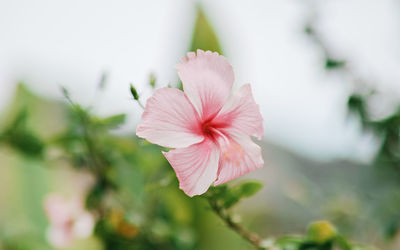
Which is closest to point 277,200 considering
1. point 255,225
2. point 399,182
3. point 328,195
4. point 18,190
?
point 255,225

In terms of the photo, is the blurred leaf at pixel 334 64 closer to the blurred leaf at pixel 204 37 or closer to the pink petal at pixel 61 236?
the blurred leaf at pixel 204 37

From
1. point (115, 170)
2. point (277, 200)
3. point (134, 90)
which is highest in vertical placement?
point (134, 90)

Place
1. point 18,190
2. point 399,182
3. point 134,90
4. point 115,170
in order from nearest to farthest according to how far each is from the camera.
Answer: point 134,90 → point 115,170 → point 399,182 → point 18,190

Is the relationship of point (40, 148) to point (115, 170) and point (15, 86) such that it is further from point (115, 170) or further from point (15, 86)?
point (15, 86)

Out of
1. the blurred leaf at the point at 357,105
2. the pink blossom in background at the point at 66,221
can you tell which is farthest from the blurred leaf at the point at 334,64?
the pink blossom in background at the point at 66,221

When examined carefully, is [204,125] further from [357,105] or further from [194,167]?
[357,105]

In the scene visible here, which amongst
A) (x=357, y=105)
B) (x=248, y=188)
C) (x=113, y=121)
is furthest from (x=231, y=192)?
(x=357, y=105)

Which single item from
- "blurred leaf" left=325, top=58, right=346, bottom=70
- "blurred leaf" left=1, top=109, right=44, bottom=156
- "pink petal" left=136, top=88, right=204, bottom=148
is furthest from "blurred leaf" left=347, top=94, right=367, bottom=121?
"blurred leaf" left=1, top=109, right=44, bottom=156

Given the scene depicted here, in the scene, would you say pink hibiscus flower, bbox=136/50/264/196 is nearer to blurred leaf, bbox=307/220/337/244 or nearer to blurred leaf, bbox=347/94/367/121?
blurred leaf, bbox=307/220/337/244
